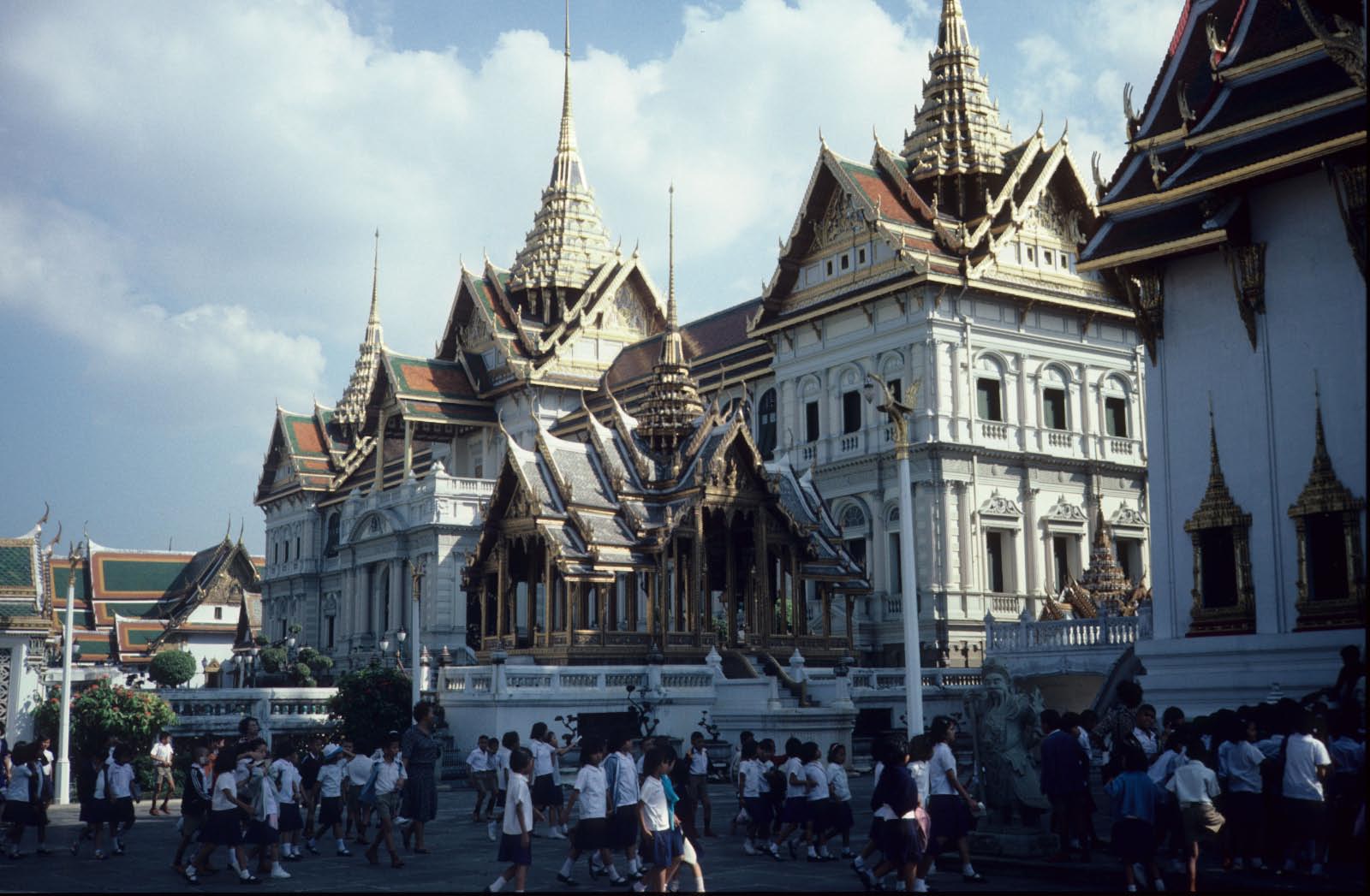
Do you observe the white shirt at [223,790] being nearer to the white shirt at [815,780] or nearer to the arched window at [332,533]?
the white shirt at [815,780]

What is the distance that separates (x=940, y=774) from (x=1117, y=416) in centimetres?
3353

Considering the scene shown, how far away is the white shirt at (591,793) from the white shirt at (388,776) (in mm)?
3161

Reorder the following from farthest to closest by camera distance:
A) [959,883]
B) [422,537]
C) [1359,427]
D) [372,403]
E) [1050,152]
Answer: [372,403] → [422,537] → [1050,152] → [1359,427] → [959,883]

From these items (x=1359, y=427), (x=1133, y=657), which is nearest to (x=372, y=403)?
(x=1133, y=657)

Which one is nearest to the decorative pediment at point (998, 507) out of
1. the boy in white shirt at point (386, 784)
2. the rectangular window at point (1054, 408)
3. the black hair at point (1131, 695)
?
the rectangular window at point (1054, 408)

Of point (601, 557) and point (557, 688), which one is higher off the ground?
point (601, 557)

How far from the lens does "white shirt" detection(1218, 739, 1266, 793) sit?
12.0 m

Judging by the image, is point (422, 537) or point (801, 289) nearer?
point (801, 289)

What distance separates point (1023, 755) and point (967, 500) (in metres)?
26.3

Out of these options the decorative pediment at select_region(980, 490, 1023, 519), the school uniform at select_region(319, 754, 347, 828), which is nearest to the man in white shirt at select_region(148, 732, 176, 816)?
the school uniform at select_region(319, 754, 347, 828)

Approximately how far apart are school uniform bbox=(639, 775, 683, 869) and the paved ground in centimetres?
126

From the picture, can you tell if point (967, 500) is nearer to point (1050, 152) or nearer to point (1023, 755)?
point (1050, 152)

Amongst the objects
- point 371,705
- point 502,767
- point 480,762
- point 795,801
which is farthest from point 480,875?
point 371,705

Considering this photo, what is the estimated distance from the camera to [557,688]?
24609 mm
